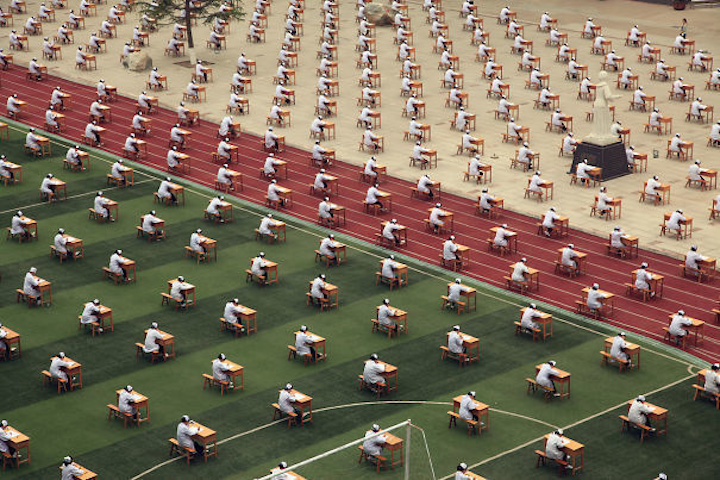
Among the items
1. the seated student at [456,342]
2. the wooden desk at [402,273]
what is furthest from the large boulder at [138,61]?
the seated student at [456,342]

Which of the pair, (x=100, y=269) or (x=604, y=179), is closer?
(x=100, y=269)

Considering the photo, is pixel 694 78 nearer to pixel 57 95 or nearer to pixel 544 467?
pixel 57 95

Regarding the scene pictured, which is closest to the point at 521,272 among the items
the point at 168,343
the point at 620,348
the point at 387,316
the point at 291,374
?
the point at 387,316

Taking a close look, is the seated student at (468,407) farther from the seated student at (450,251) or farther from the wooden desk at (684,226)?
the wooden desk at (684,226)

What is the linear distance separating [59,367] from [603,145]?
27102 mm

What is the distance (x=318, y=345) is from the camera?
41062 millimetres

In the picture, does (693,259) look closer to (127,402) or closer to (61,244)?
(127,402)

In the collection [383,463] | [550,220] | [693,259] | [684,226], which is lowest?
[684,226]

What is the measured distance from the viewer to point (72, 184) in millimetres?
A: 56781

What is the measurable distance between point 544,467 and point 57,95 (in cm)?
3973

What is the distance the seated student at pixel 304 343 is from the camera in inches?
1596

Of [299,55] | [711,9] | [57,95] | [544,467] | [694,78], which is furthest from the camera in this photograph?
[711,9]

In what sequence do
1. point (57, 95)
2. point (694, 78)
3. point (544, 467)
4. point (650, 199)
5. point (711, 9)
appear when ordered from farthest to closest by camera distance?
point (711, 9) → point (694, 78) → point (57, 95) → point (650, 199) → point (544, 467)

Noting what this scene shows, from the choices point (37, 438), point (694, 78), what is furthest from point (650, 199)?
point (37, 438)
